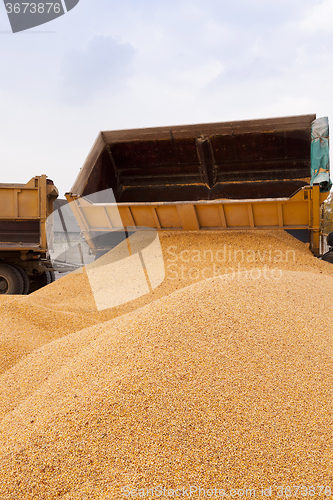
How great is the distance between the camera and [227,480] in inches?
49.4

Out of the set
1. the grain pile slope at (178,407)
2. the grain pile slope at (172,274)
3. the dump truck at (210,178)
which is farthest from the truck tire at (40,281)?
the grain pile slope at (178,407)

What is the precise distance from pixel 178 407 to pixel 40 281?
4403 mm

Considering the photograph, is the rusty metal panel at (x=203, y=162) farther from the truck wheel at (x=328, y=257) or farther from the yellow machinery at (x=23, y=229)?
the truck wheel at (x=328, y=257)

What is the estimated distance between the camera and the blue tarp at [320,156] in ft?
12.4

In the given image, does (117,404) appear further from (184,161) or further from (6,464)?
(184,161)

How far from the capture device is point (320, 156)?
3.99 metres

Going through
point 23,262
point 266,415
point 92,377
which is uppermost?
point 92,377

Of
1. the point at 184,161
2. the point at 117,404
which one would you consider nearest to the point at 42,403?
the point at 117,404

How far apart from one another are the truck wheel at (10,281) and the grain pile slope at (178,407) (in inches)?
118

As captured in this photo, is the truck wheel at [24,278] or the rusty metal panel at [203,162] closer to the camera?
the rusty metal panel at [203,162]

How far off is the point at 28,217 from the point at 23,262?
66 centimetres

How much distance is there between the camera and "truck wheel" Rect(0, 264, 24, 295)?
4926 mm

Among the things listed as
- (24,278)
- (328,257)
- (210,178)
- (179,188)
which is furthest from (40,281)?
(328,257)

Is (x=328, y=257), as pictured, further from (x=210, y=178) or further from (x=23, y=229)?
(x=23, y=229)
